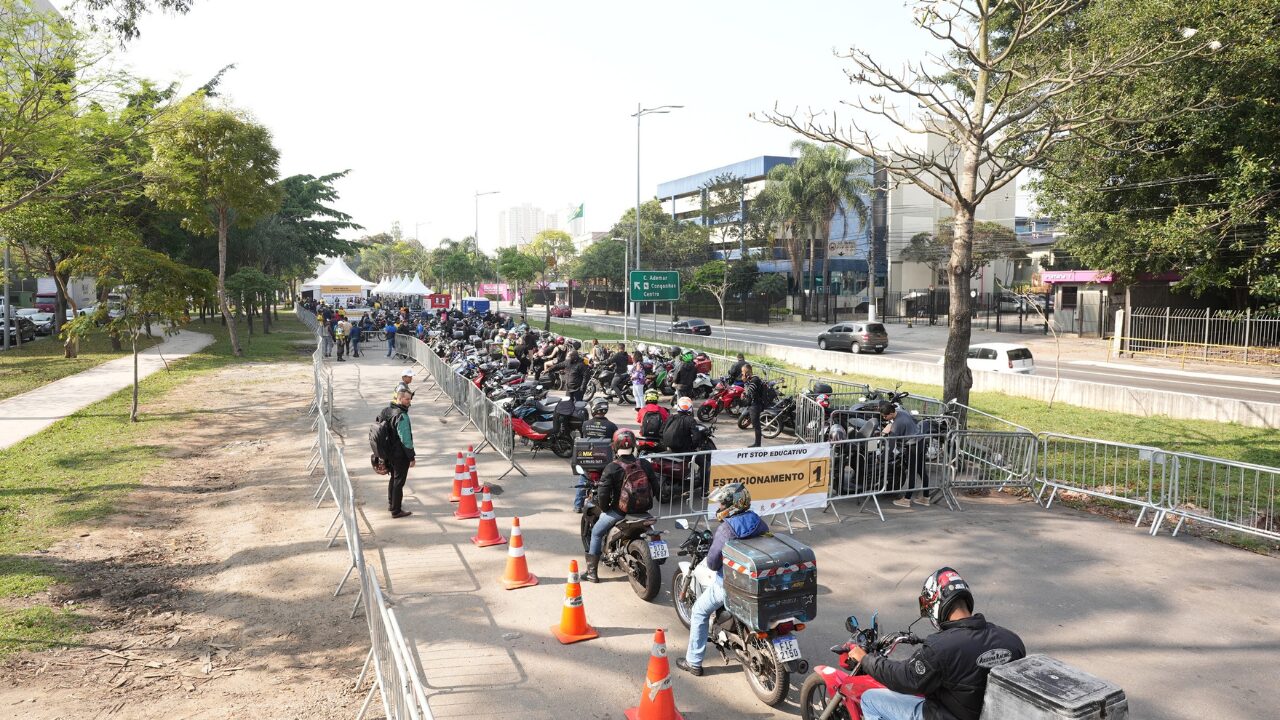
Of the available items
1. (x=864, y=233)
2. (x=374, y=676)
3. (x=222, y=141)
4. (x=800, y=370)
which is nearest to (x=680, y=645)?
(x=374, y=676)

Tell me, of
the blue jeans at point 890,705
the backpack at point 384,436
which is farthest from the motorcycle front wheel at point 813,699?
the backpack at point 384,436

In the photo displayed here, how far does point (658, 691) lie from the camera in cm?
494

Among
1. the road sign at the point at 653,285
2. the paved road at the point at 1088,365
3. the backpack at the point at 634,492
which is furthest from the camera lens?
the road sign at the point at 653,285

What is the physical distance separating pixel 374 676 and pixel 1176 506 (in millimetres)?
9518

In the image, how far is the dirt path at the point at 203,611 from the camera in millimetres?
5508

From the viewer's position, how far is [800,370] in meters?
26.0

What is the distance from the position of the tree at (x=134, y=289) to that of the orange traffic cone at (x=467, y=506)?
9871mm

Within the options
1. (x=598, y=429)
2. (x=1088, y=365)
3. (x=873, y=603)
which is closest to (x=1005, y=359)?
(x=1088, y=365)

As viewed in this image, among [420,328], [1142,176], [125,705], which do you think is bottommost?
[125,705]

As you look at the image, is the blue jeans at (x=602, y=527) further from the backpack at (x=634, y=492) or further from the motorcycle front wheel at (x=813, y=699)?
the motorcycle front wheel at (x=813, y=699)

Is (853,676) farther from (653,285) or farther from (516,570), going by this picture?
(653,285)

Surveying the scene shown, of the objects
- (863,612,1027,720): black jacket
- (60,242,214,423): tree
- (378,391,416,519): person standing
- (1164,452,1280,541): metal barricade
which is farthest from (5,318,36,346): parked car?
(1164,452,1280,541): metal barricade

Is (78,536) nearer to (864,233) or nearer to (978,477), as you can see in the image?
(978,477)

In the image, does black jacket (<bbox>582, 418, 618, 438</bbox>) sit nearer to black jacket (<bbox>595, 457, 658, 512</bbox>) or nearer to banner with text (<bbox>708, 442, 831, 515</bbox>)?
banner with text (<bbox>708, 442, 831, 515</bbox>)
